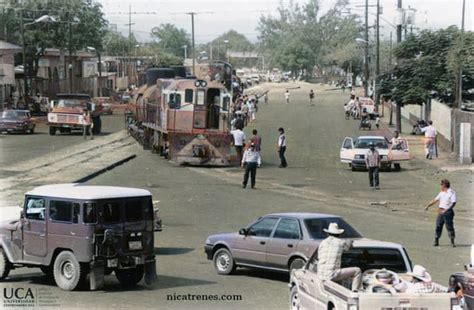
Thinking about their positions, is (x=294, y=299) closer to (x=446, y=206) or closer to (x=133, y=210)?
(x=133, y=210)

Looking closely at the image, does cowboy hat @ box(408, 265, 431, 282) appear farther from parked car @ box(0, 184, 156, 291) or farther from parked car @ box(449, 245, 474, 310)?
parked car @ box(0, 184, 156, 291)

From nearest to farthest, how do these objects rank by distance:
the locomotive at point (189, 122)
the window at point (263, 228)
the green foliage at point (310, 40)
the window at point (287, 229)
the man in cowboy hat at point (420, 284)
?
the man in cowboy hat at point (420, 284), the window at point (287, 229), the window at point (263, 228), the locomotive at point (189, 122), the green foliage at point (310, 40)

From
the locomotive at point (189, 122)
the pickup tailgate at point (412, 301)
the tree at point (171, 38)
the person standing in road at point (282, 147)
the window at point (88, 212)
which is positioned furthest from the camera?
the tree at point (171, 38)

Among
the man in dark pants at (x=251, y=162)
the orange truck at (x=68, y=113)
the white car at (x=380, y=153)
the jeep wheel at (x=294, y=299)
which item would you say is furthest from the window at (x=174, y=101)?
the jeep wheel at (x=294, y=299)

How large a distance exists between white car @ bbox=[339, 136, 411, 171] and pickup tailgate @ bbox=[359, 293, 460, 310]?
27643mm

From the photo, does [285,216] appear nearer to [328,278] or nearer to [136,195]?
[136,195]

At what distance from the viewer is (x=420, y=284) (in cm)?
1145

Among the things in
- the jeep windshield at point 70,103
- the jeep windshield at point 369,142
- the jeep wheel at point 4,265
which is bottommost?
the jeep wheel at point 4,265

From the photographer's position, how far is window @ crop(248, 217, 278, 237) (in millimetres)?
16609

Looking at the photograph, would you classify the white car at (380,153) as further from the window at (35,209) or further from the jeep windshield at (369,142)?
the window at (35,209)

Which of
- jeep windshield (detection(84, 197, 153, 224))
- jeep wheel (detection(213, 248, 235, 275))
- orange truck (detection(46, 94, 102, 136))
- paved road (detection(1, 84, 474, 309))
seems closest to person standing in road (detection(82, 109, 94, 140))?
orange truck (detection(46, 94, 102, 136))

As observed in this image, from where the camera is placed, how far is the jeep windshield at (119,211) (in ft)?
47.9

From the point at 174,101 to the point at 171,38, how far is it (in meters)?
114

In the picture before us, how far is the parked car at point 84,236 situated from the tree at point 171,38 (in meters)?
135
